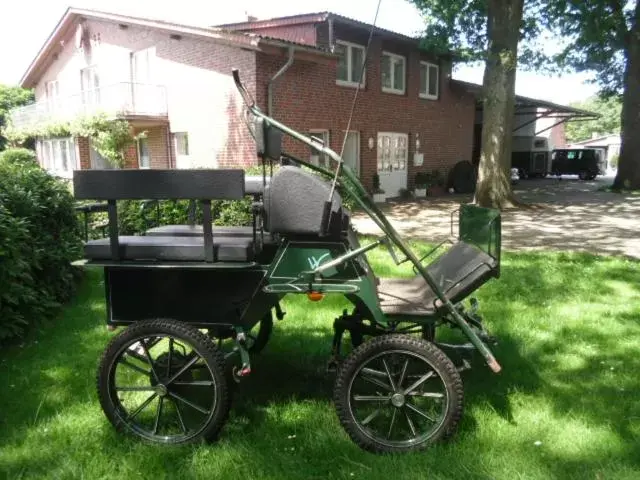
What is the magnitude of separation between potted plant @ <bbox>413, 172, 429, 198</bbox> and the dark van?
46.3 feet

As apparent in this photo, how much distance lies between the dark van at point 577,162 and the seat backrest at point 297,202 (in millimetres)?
30801

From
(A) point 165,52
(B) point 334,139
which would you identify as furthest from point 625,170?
(A) point 165,52

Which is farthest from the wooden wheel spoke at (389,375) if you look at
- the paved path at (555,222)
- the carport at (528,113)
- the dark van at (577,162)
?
the dark van at (577,162)

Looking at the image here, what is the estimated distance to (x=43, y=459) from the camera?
2.93m

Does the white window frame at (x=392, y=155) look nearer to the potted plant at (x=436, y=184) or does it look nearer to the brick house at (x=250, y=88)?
the brick house at (x=250, y=88)

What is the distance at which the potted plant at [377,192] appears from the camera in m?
18.1

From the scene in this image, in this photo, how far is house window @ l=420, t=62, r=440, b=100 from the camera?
20828 millimetres

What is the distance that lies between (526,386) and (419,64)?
18.2 meters

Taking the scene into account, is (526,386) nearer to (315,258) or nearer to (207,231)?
(315,258)

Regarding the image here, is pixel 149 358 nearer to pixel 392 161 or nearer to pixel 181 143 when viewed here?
pixel 181 143

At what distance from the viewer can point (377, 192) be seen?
18203mm

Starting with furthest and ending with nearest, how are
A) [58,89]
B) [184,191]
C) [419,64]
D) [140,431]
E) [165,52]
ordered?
1. [58,89]
2. [419,64]
3. [165,52]
4. [140,431]
5. [184,191]

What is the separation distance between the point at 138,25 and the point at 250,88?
5409 mm

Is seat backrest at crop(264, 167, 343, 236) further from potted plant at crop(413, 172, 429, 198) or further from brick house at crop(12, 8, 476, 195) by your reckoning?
potted plant at crop(413, 172, 429, 198)
